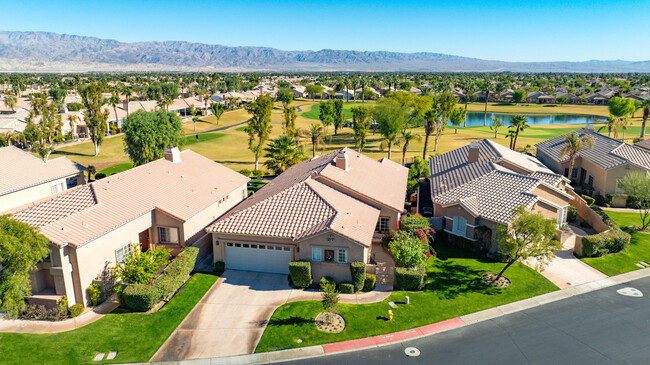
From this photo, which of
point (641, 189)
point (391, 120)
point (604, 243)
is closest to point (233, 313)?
point (604, 243)

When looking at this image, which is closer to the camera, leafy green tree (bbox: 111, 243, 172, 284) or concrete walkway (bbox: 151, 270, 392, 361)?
concrete walkway (bbox: 151, 270, 392, 361)

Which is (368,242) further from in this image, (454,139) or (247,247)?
(454,139)

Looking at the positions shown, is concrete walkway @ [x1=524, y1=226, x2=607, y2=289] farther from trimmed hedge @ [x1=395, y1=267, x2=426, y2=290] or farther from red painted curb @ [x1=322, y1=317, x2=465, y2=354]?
red painted curb @ [x1=322, y1=317, x2=465, y2=354]

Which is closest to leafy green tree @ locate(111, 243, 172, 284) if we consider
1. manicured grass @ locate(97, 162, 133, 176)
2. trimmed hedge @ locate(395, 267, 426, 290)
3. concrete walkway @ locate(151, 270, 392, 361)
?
concrete walkway @ locate(151, 270, 392, 361)

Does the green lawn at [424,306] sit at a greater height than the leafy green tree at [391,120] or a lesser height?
lesser

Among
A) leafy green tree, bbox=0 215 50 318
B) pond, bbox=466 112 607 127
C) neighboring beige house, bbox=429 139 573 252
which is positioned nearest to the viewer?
leafy green tree, bbox=0 215 50 318

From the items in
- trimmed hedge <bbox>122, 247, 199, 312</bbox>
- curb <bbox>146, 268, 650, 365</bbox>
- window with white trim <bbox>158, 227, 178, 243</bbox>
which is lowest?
curb <bbox>146, 268, 650, 365</bbox>

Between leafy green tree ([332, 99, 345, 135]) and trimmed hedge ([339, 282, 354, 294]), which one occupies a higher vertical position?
leafy green tree ([332, 99, 345, 135])

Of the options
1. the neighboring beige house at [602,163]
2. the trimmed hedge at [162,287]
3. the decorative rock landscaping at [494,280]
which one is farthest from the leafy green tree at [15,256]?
the neighboring beige house at [602,163]

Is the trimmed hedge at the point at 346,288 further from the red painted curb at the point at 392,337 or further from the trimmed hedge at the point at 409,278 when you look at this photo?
the red painted curb at the point at 392,337
